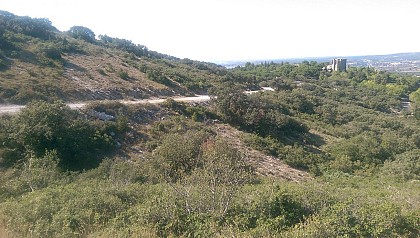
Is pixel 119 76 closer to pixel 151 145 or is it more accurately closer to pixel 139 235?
pixel 151 145

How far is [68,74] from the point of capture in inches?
945

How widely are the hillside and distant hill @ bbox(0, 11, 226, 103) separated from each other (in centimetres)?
14

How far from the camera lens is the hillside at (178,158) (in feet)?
18.9

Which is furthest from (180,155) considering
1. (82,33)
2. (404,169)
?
(82,33)

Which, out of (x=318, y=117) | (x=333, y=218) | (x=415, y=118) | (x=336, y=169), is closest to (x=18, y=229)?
(x=333, y=218)

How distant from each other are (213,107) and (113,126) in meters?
9.63

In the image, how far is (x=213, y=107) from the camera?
24328mm

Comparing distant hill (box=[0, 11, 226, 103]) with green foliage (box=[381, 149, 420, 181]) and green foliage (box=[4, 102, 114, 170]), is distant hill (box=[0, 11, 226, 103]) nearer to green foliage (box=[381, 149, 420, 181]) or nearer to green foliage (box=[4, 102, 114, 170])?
green foliage (box=[4, 102, 114, 170])

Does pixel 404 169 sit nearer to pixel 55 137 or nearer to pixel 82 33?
pixel 55 137

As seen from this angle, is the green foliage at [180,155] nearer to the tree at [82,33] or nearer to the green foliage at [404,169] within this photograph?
the green foliage at [404,169]

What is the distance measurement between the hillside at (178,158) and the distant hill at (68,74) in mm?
136

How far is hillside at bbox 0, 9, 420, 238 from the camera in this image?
5.77 meters

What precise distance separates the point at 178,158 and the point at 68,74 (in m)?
16.3

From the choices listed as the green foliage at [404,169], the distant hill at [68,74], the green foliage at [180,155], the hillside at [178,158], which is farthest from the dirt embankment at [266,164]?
the distant hill at [68,74]
